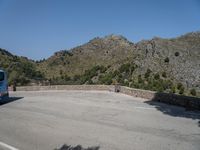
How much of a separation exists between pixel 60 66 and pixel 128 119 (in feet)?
330

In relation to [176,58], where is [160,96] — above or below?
below

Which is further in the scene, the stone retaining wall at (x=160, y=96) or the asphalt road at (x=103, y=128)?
the stone retaining wall at (x=160, y=96)

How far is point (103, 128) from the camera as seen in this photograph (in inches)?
423

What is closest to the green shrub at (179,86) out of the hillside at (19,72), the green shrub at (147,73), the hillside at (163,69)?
the hillside at (163,69)

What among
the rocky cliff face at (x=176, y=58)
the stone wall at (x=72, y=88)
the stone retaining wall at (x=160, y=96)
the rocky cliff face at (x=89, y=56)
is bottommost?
the stone retaining wall at (x=160, y=96)

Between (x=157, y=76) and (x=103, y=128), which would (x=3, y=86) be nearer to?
(x=103, y=128)

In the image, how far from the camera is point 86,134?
9.95 meters

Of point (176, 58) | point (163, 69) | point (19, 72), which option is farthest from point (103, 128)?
point (19, 72)

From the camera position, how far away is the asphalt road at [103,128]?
8695 mm

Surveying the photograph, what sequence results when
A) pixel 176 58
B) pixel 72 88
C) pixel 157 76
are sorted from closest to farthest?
pixel 72 88
pixel 157 76
pixel 176 58

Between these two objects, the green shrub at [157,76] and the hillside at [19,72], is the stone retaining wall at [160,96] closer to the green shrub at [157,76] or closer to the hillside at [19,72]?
the hillside at [19,72]

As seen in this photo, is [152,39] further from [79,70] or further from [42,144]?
[42,144]

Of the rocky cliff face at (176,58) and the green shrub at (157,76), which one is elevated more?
the rocky cliff face at (176,58)

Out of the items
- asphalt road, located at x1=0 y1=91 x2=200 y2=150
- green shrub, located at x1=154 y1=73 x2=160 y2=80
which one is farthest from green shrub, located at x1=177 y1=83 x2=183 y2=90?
asphalt road, located at x1=0 y1=91 x2=200 y2=150
